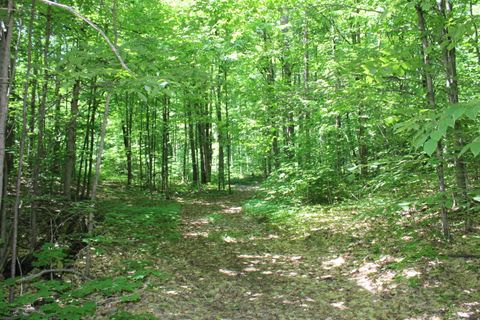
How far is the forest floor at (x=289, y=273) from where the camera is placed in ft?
15.0

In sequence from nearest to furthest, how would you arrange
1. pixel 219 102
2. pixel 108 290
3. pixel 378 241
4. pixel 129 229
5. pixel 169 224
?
pixel 108 290, pixel 378 241, pixel 129 229, pixel 169 224, pixel 219 102

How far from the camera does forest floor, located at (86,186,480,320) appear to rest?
4.59 meters

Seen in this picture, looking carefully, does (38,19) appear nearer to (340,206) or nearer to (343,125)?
(340,206)

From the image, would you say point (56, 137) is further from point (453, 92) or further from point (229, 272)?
point (453, 92)

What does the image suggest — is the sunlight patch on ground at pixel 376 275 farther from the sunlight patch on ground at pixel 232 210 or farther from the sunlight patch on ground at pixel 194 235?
the sunlight patch on ground at pixel 232 210

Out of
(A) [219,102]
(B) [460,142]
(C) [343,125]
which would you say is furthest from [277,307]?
(A) [219,102]

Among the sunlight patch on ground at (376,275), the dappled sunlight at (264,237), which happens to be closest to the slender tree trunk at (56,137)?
the dappled sunlight at (264,237)

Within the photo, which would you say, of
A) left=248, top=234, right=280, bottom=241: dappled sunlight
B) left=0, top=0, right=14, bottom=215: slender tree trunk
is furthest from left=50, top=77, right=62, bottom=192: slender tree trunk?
left=248, top=234, right=280, bottom=241: dappled sunlight

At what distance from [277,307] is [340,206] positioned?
575cm

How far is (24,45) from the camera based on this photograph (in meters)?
6.61

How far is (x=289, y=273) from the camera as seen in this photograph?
614cm

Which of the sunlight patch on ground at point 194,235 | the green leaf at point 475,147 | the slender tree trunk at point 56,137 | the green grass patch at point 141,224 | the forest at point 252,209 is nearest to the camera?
the green leaf at point 475,147

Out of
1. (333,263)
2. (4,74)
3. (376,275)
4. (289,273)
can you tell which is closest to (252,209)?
(333,263)

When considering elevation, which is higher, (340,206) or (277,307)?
(340,206)
